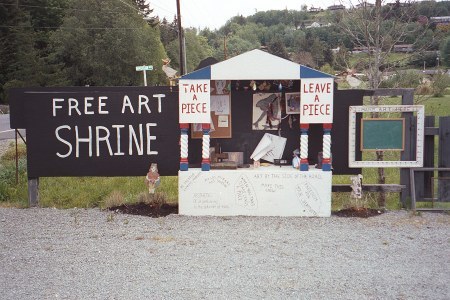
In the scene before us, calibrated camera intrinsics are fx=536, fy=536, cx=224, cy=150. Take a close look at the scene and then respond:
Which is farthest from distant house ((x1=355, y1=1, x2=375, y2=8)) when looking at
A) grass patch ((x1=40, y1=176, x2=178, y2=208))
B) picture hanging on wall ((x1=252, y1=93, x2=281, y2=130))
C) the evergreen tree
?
the evergreen tree

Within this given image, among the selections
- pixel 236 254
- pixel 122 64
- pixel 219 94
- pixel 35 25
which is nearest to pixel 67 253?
pixel 236 254

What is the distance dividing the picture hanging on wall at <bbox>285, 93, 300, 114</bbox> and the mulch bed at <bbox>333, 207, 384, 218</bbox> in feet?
6.23

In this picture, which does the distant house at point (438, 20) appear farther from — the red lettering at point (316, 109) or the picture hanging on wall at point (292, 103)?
the red lettering at point (316, 109)

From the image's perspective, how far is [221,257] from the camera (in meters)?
6.56

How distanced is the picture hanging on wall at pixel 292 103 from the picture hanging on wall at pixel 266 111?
0.16 m

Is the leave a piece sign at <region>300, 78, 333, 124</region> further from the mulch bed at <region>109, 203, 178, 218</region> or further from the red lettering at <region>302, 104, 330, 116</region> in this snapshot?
the mulch bed at <region>109, 203, 178, 218</region>

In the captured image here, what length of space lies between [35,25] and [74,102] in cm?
6184

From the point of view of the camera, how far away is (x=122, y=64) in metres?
62.4

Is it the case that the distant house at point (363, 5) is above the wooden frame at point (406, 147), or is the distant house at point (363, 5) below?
above

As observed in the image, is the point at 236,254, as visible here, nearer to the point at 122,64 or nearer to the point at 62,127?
the point at 62,127

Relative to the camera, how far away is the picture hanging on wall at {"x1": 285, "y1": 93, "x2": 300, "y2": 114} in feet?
31.0

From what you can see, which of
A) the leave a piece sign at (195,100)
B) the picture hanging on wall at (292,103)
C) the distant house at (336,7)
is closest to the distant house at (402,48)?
the distant house at (336,7)

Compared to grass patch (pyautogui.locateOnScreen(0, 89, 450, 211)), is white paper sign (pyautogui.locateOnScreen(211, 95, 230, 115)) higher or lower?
higher

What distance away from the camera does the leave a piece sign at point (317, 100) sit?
28.2 ft
